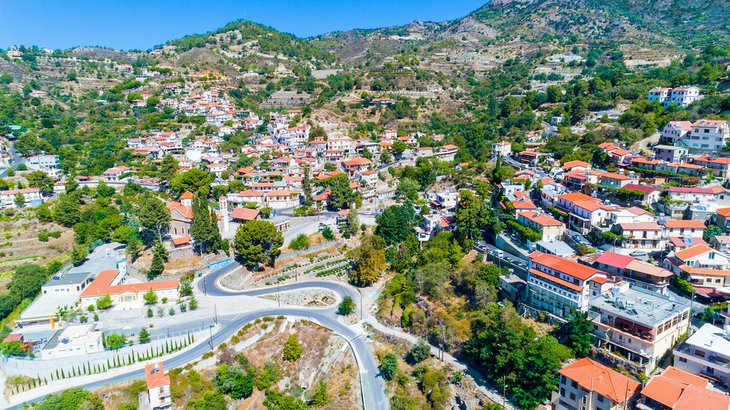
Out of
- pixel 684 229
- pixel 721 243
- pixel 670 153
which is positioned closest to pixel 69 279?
pixel 684 229

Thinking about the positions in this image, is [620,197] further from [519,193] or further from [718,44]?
[718,44]

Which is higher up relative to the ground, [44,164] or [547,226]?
[44,164]

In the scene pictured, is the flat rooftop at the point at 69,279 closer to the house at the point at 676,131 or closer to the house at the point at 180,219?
the house at the point at 180,219

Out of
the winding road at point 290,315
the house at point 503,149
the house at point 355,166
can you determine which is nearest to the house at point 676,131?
the house at point 503,149

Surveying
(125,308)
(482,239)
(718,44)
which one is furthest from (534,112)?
(125,308)

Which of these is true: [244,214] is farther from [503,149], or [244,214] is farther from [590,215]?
[503,149]
